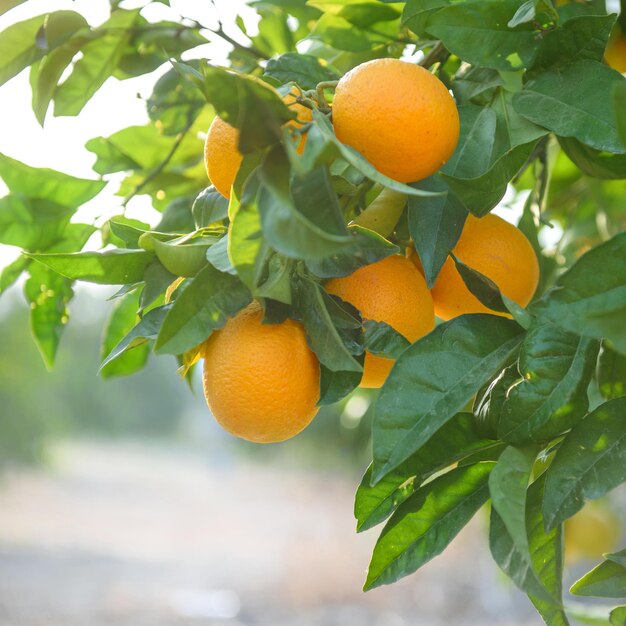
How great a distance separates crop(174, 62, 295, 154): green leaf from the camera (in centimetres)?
31

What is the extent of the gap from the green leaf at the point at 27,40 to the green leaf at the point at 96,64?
0.12 feet

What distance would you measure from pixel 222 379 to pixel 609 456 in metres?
0.21

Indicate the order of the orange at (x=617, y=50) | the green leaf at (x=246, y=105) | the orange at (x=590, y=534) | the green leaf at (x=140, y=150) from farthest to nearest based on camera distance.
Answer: the orange at (x=590, y=534) < the green leaf at (x=140, y=150) < the orange at (x=617, y=50) < the green leaf at (x=246, y=105)

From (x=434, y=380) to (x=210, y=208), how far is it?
19cm

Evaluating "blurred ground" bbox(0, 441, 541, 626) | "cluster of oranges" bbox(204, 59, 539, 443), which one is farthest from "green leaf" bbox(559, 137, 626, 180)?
"blurred ground" bbox(0, 441, 541, 626)

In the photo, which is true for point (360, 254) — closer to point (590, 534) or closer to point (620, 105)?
point (620, 105)

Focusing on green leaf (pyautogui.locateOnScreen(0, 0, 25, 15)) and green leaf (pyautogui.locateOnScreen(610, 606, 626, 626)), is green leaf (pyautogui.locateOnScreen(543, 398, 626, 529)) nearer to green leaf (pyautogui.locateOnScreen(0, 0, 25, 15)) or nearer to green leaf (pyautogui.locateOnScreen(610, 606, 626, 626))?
green leaf (pyautogui.locateOnScreen(610, 606, 626, 626))

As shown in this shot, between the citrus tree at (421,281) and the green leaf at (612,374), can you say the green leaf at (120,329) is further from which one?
the green leaf at (612,374)

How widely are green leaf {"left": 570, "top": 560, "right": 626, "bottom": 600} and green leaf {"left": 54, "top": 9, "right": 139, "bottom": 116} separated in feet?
1.72

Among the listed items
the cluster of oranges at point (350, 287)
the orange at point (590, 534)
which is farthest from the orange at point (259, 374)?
the orange at point (590, 534)

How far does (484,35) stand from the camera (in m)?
0.48

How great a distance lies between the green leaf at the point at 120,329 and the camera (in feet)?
2.39

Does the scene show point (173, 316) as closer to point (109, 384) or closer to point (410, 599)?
point (410, 599)

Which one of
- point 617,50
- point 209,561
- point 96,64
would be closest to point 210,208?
point 96,64
